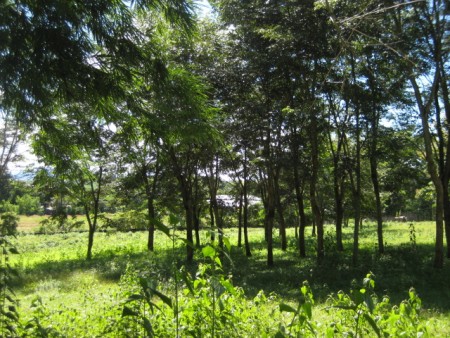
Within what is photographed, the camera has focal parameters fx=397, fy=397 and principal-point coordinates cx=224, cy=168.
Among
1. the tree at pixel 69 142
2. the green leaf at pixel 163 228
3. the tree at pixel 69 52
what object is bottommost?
the green leaf at pixel 163 228

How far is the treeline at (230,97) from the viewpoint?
3.66 metres

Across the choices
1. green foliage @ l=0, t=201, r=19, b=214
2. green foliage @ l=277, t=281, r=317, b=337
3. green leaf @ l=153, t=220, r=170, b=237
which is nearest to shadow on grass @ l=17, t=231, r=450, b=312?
green foliage @ l=0, t=201, r=19, b=214

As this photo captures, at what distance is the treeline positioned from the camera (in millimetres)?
3656

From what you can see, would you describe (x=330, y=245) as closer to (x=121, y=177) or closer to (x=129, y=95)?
(x=121, y=177)

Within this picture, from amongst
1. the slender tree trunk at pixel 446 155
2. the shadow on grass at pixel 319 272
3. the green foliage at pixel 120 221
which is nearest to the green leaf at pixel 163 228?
the shadow on grass at pixel 319 272

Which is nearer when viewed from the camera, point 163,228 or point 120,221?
point 163,228

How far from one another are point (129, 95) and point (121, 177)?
52.6 ft

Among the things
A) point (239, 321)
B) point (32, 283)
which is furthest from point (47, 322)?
point (32, 283)

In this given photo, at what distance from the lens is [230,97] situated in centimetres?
1369

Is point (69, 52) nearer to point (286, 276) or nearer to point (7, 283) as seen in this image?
point (7, 283)

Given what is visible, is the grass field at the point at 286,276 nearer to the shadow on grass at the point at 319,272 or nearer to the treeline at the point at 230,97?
the shadow on grass at the point at 319,272

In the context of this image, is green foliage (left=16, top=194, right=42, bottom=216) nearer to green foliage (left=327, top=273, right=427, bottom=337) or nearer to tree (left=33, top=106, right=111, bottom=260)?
tree (left=33, top=106, right=111, bottom=260)

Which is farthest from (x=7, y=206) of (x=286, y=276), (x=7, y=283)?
(x=7, y=283)

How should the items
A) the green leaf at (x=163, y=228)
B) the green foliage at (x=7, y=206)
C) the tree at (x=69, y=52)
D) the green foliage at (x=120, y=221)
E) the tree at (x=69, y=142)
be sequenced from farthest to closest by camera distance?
the green foliage at (x=120, y=221), the green foliage at (x=7, y=206), the tree at (x=69, y=142), the tree at (x=69, y=52), the green leaf at (x=163, y=228)
